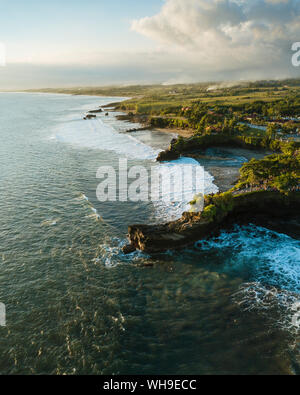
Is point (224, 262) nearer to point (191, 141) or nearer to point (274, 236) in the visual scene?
point (274, 236)

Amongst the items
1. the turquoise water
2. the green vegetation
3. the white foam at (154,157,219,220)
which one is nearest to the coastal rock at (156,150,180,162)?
the white foam at (154,157,219,220)

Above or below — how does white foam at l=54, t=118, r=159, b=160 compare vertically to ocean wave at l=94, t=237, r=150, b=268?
above

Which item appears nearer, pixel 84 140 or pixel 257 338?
pixel 257 338

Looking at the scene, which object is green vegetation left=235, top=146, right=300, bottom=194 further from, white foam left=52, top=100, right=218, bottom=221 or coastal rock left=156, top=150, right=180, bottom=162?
coastal rock left=156, top=150, right=180, bottom=162

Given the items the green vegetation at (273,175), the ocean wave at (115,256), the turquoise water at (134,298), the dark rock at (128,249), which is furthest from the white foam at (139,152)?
the ocean wave at (115,256)

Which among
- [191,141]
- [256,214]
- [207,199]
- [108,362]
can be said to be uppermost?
[191,141]

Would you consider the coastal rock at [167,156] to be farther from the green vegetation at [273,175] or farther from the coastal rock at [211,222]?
the coastal rock at [211,222]

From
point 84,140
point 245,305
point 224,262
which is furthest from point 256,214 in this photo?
point 84,140

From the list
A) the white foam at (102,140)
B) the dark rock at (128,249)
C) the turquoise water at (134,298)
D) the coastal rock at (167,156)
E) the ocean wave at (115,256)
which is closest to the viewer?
the turquoise water at (134,298)
